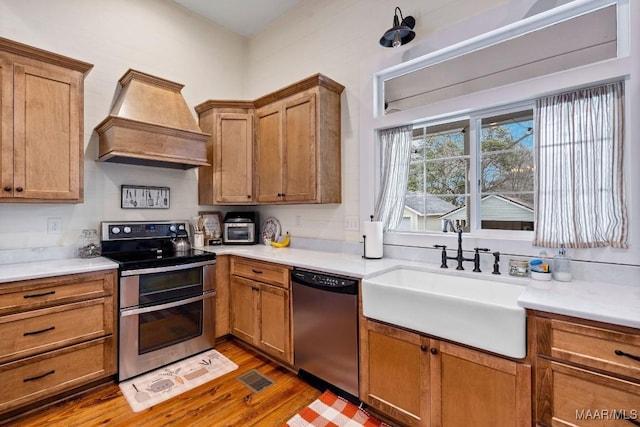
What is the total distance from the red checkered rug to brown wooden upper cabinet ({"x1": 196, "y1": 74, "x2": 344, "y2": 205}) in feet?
4.98

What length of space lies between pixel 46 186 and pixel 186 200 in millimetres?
1247

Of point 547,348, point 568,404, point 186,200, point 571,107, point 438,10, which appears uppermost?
point 438,10

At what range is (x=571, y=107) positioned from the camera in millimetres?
1794

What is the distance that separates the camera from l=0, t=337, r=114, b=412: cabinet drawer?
1.89 m

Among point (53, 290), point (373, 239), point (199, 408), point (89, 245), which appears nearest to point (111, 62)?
point (89, 245)

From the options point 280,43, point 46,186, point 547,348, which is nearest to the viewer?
point 547,348

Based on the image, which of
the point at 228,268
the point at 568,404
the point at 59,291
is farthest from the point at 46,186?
the point at 568,404

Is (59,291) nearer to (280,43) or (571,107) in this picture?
(280,43)

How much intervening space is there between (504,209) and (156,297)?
2.69m

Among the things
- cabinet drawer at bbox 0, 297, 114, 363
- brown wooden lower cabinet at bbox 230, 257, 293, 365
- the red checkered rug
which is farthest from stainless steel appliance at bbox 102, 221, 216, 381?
the red checkered rug

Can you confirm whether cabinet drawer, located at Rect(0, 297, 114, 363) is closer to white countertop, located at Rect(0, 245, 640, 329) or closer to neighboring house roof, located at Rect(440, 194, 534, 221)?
white countertop, located at Rect(0, 245, 640, 329)

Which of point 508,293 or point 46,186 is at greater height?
point 46,186

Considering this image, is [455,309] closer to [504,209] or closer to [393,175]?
[504,209]

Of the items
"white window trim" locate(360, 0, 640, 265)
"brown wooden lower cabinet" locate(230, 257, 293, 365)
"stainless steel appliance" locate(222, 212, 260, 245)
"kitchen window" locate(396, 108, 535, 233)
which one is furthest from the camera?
"stainless steel appliance" locate(222, 212, 260, 245)
